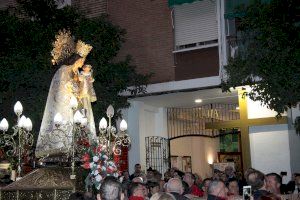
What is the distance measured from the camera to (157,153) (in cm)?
1800

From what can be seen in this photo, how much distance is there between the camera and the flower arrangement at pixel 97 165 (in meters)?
8.40

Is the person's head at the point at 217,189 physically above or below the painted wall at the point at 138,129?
below

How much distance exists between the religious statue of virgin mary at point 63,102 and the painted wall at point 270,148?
768 cm

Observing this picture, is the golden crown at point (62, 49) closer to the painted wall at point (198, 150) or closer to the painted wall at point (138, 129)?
the painted wall at point (138, 129)

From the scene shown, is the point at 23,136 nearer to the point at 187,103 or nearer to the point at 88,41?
the point at 88,41

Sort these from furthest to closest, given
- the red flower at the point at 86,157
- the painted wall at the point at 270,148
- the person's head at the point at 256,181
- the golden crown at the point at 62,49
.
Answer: the painted wall at the point at 270,148, the golden crown at the point at 62,49, the red flower at the point at 86,157, the person's head at the point at 256,181

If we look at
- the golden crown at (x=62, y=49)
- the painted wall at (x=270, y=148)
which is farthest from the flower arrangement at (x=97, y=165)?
the painted wall at (x=270, y=148)

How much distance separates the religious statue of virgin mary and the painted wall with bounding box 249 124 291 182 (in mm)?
7682

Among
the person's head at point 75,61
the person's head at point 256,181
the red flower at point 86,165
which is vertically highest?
the person's head at point 75,61

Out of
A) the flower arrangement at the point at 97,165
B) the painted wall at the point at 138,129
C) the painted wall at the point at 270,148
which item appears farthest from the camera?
the painted wall at the point at 138,129

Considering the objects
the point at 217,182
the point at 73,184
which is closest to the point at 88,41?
the point at 73,184

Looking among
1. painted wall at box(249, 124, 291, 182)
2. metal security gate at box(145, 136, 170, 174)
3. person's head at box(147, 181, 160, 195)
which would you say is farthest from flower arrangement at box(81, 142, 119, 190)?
metal security gate at box(145, 136, 170, 174)

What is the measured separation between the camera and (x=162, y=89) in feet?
53.6

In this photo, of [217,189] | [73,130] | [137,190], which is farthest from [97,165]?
[217,189]
